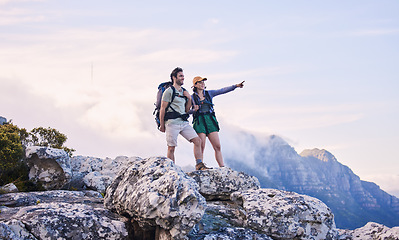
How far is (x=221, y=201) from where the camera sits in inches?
474

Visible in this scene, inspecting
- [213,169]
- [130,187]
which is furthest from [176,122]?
[130,187]

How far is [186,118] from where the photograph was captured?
13.1 meters

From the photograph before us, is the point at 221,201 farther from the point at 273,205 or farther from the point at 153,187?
the point at 153,187

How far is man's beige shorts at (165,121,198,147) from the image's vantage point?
41.9ft

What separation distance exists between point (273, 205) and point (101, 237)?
4.31 meters

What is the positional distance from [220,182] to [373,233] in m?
4.57

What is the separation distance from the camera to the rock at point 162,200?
8.38 metres

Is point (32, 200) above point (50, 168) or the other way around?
the other way around

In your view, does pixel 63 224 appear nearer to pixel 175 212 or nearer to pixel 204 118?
pixel 175 212

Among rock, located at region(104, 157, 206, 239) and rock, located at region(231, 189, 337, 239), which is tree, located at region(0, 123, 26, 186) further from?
rock, located at region(231, 189, 337, 239)

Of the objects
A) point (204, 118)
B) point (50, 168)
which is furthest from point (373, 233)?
point (50, 168)

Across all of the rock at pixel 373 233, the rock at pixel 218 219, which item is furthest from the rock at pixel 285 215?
the rock at pixel 373 233

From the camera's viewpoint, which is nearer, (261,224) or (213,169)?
(261,224)

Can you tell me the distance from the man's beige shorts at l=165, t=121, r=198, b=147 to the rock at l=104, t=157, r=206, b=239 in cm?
302
